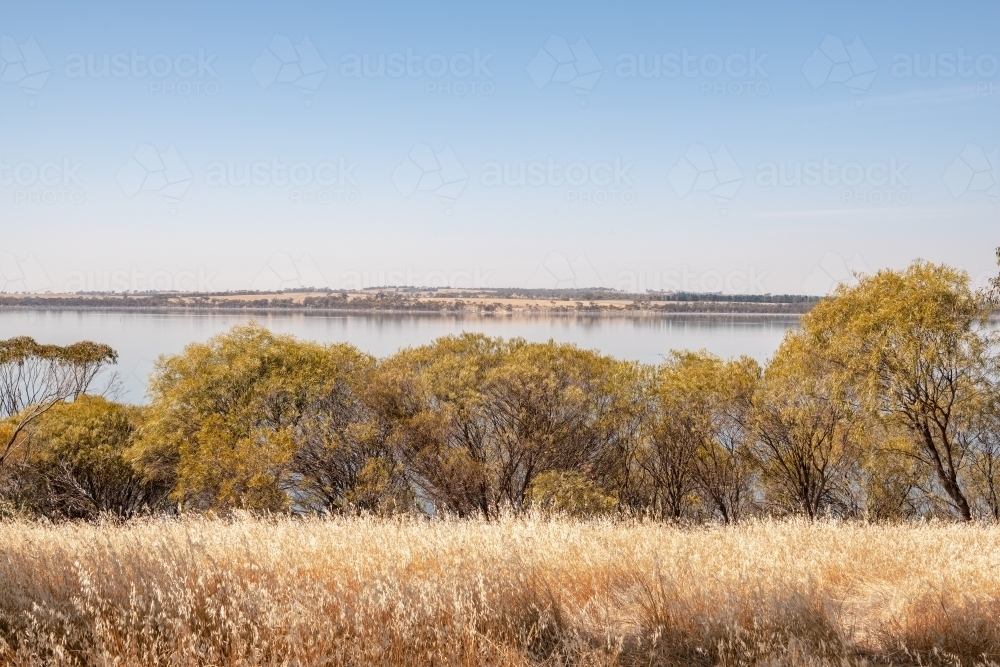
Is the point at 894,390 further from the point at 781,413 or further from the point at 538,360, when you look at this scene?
the point at 538,360

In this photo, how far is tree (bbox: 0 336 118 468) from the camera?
32.6m

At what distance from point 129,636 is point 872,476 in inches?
1318

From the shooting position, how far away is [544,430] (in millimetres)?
28797

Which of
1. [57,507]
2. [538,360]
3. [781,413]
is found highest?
[538,360]

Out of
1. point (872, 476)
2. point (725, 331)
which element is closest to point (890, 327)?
point (872, 476)

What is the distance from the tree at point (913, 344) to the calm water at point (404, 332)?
54.1m

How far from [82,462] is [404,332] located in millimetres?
102685

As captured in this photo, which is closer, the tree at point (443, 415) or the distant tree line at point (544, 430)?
the distant tree line at point (544, 430)

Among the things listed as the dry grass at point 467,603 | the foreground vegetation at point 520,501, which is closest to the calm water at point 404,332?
the foreground vegetation at point 520,501

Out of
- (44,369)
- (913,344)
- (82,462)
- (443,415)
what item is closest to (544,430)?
(443,415)

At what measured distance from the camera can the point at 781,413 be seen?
27438 mm

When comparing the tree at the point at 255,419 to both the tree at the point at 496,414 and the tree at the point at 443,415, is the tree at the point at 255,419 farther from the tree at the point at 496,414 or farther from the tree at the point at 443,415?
the tree at the point at 496,414

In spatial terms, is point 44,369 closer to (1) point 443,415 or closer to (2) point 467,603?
(1) point 443,415

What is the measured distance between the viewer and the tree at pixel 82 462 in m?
33.6
